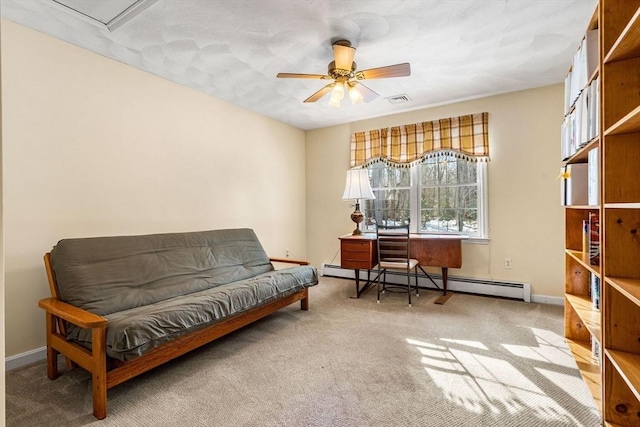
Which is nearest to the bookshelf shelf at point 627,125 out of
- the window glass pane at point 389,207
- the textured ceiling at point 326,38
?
the textured ceiling at point 326,38

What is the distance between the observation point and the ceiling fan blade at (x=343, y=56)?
8.11 ft

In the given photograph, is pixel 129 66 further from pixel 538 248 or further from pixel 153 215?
pixel 538 248

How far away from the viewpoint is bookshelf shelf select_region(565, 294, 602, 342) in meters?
1.72

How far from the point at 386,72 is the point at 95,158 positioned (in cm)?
249

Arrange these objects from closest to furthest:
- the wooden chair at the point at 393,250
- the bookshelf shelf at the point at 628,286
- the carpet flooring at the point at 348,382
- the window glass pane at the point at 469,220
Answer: the bookshelf shelf at the point at 628,286 < the carpet flooring at the point at 348,382 < the wooden chair at the point at 393,250 < the window glass pane at the point at 469,220

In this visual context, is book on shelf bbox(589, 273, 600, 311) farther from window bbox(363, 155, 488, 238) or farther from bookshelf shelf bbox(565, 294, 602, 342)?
window bbox(363, 155, 488, 238)

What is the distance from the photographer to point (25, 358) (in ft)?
7.64

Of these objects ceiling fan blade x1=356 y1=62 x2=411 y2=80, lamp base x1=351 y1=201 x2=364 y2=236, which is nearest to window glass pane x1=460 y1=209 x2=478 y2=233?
lamp base x1=351 y1=201 x2=364 y2=236

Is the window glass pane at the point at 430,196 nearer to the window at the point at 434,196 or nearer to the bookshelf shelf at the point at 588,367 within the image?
the window at the point at 434,196

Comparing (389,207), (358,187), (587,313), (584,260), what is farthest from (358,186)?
(587,313)

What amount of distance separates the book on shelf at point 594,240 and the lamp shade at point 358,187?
244cm

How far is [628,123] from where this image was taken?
4.01 feet

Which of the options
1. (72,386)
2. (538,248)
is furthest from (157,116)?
(538,248)

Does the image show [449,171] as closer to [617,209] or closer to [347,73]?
[347,73]
